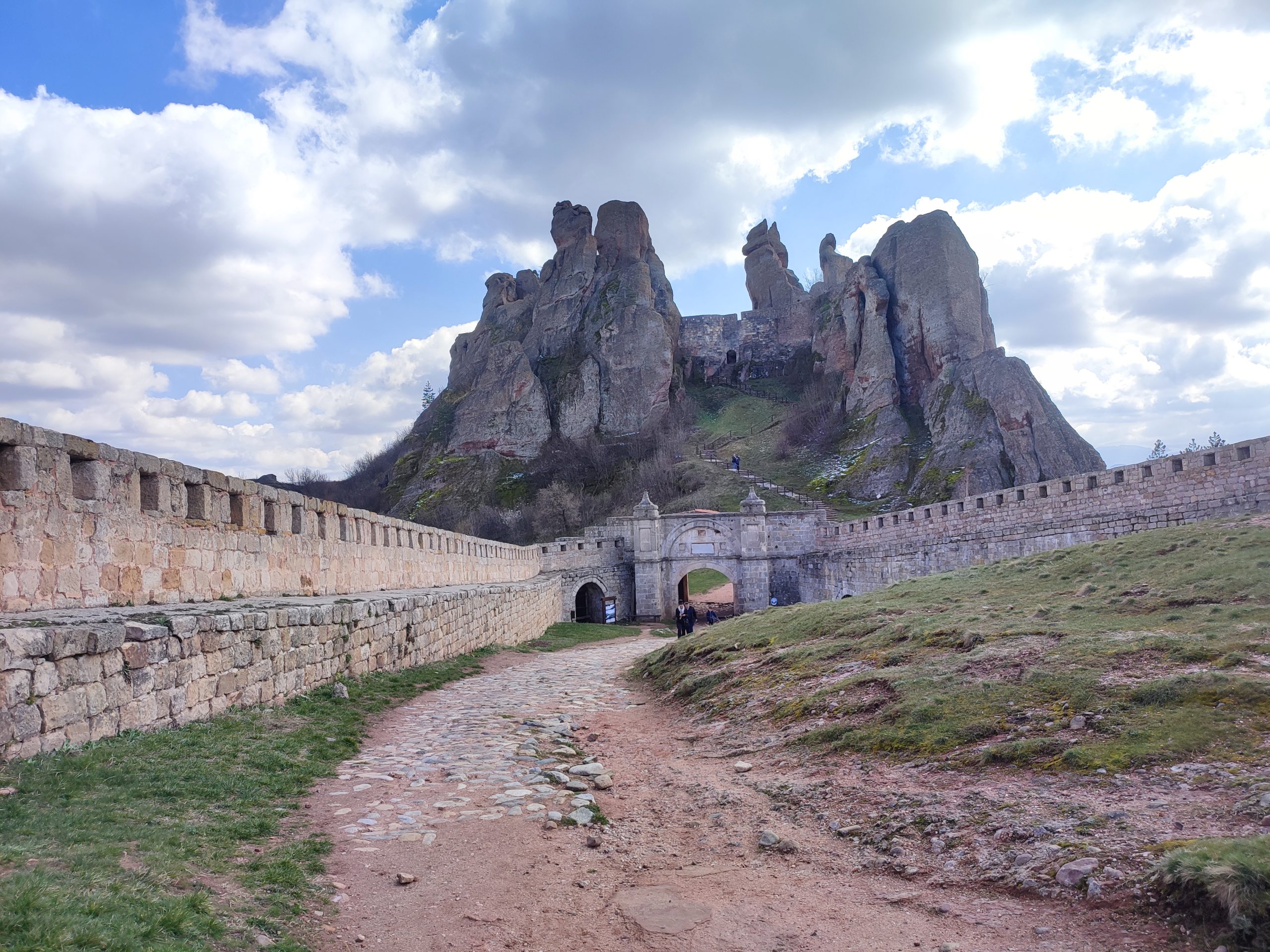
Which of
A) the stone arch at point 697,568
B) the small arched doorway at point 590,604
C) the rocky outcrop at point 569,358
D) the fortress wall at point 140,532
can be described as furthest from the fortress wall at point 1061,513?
the rocky outcrop at point 569,358

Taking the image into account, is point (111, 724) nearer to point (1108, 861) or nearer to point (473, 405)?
point (1108, 861)

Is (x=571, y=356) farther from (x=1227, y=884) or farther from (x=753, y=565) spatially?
(x=1227, y=884)

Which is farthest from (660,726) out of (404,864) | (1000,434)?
(1000,434)

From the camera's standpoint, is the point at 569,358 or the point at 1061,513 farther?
the point at 569,358

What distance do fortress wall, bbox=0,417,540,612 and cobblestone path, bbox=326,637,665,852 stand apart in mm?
2530

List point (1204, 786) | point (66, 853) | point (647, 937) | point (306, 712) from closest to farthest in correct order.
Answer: point (66, 853) → point (647, 937) → point (1204, 786) → point (306, 712)

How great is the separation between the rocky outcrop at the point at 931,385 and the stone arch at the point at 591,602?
21.7 meters

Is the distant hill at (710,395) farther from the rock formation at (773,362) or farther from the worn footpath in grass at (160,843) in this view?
the worn footpath in grass at (160,843)

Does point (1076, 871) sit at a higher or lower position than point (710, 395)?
lower

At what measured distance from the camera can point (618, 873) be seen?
4.09m

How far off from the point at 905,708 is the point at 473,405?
65.8m

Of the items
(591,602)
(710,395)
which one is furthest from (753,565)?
(710,395)

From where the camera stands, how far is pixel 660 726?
8133mm

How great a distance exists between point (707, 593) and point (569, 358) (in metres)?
34.0
